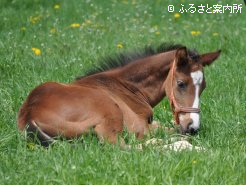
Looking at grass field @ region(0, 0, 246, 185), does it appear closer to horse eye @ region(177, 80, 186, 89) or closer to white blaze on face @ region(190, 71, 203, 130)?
white blaze on face @ region(190, 71, 203, 130)

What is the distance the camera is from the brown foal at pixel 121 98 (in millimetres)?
6383

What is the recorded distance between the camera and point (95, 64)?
26.2 feet

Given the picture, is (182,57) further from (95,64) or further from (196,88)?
(95,64)

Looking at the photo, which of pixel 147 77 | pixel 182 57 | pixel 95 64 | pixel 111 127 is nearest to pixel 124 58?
pixel 147 77

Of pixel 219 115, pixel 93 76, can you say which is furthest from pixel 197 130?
pixel 93 76

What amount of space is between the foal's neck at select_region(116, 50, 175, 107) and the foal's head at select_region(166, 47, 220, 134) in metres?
0.29

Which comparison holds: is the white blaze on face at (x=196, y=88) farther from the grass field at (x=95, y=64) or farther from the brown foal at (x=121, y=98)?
the grass field at (x=95, y=64)

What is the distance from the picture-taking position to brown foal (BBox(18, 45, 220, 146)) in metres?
6.38

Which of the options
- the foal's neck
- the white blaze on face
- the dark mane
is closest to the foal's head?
the white blaze on face

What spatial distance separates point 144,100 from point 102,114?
927 millimetres

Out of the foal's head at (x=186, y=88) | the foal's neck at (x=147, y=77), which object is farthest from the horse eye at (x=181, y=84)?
the foal's neck at (x=147, y=77)

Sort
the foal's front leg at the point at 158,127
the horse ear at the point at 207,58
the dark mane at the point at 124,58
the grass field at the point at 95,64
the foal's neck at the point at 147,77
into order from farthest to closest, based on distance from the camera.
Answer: the dark mane at the point at 124,58
the foal's neck at the point at 147,77
the horse ear at the point at 207,58
the foal's front leg at the point at 158,127
the grass field at the point at 95,64

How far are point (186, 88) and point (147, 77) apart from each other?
23.3 inches

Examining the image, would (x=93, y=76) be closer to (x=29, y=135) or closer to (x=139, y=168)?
(x=29, y=135)
